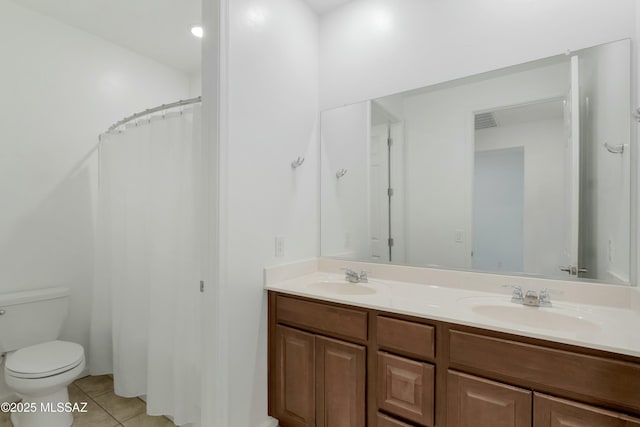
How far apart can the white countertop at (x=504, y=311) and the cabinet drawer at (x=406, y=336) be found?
2.2 inches

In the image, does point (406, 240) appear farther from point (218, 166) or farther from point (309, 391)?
point (218, 166)

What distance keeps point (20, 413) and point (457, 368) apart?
2414mm

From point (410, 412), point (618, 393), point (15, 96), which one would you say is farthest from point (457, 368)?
point (15, 96)

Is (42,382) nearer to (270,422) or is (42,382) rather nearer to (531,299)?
(270,422)

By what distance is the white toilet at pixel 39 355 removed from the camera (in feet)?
5.37

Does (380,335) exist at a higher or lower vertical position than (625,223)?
lower

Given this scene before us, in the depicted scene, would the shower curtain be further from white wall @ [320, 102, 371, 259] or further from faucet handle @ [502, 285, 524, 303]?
faucet handle @ [502, 285, 524, 303]

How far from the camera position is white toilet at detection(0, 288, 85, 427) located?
64.5 inches

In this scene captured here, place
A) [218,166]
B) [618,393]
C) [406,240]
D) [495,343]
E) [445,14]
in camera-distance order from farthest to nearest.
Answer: [406,240] < [445,14] < [218,166] < [495,343] < [618,393]

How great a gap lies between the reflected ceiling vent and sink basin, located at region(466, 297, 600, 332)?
36.1 inches

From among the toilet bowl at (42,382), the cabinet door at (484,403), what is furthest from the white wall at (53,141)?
the cabinet door at (484,403)

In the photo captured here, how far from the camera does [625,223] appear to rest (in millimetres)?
1266

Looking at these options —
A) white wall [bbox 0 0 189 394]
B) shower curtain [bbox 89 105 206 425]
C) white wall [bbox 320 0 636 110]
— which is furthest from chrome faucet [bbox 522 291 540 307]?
white wall [bbox 0 0 189 394]

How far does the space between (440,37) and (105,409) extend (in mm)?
3137
